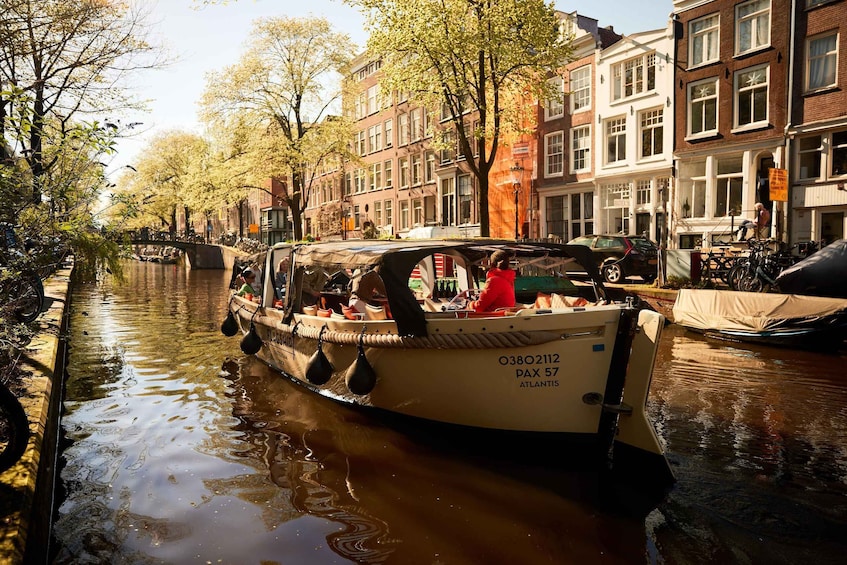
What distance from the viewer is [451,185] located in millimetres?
32875

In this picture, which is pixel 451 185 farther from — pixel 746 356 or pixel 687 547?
→ pixel 687 547

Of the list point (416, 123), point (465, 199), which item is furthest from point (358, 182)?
point (465, 199)

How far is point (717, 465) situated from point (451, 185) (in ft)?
92.0

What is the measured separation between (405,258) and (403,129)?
107 feet

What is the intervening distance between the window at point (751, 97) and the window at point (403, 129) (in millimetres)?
19938

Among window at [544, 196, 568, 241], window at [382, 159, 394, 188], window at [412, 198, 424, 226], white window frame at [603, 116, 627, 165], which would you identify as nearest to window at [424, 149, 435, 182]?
window at [412, 198, 424, 226]

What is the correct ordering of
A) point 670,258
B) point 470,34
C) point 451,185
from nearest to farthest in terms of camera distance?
point 670,258 < point 470,34 < point 451,185

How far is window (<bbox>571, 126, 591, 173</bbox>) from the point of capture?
25.8 m

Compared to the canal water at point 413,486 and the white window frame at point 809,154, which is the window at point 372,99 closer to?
the white window frame at point 809,154

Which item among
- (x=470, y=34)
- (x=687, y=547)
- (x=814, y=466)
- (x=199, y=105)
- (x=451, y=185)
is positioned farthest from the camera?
(x=451, y=185)

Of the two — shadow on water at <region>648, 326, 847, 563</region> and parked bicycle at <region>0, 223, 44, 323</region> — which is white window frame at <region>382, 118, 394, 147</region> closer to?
shadow on water at <region>648, 326, 847, 563</region>

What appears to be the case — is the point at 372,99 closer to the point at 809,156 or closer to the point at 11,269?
the point at 809,156

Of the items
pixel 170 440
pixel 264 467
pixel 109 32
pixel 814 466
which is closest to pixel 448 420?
pixel 264 467

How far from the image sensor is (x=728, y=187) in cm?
2103
